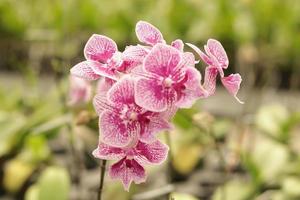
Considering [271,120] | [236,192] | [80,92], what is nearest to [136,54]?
[80,92]

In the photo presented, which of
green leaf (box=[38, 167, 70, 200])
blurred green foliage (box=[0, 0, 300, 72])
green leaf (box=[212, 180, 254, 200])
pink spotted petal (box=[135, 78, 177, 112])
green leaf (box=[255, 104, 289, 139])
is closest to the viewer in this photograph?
pink spotted petal (box=[135, 78, 177, 112])

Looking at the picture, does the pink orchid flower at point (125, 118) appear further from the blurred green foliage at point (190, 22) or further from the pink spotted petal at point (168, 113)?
the blurred green foliage at point (190, 22)

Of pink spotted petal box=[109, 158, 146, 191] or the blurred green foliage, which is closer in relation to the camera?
pink spotted petal box=[109, 158, 146, 191]

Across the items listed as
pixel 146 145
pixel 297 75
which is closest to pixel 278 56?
pixel 297 75

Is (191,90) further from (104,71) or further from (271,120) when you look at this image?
(271,120)

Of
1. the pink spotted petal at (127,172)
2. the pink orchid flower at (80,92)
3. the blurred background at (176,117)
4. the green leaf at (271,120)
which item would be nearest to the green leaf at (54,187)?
the blurred background at (176,117)

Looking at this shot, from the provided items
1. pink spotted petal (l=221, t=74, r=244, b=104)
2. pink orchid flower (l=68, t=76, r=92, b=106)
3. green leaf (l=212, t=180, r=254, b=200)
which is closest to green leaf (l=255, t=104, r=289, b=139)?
green leaf (l=212, t=180, r=254, b=200)

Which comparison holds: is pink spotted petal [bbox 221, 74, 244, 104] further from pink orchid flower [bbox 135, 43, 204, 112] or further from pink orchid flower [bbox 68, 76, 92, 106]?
pink orchid flower [bbox 68, 76, 92, 106]
